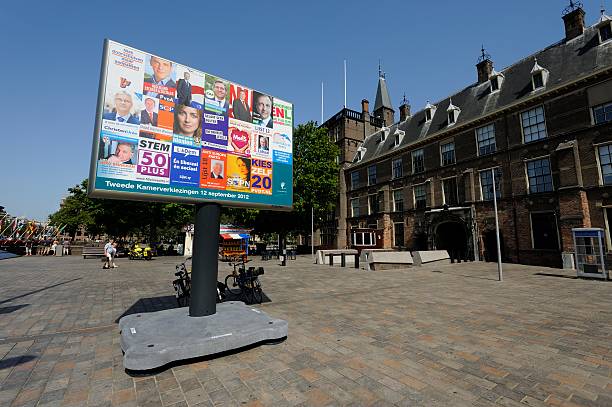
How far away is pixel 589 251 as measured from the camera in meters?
14.8

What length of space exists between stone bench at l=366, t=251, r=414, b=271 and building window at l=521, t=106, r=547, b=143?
1303cm

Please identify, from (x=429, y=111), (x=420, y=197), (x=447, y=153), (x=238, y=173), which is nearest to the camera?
(x=238, y=173)

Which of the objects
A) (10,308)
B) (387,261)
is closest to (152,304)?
(10,308)

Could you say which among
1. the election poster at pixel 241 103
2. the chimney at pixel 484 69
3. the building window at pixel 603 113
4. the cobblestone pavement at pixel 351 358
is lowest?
the cobblestone pavement at pixel 351 358

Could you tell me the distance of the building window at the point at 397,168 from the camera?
31806 mm

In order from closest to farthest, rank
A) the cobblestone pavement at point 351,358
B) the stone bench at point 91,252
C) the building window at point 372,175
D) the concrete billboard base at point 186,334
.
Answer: the cobblestone pavement at point 351,358
the concrete billboard base at point 186,334
the stone bench at point 91,252
the building window at point 372,175

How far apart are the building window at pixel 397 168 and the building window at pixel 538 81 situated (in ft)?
43.7

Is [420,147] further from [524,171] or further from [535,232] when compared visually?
[535,232]

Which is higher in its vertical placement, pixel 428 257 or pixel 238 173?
pixel 238 173

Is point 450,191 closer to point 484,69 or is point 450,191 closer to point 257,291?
point 484,69

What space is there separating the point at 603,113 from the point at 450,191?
1116cm

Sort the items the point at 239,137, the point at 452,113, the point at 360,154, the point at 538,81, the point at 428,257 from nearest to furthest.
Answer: the point at 239,137
the point at 538,81
the point at 428,257
the point at 452,113
the point at 360,154

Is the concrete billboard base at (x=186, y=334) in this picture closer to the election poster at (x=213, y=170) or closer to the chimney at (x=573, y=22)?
the election poster at (x=213, y=170)

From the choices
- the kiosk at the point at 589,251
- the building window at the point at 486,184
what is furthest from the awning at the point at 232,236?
the kiosk at the point at 589,251
